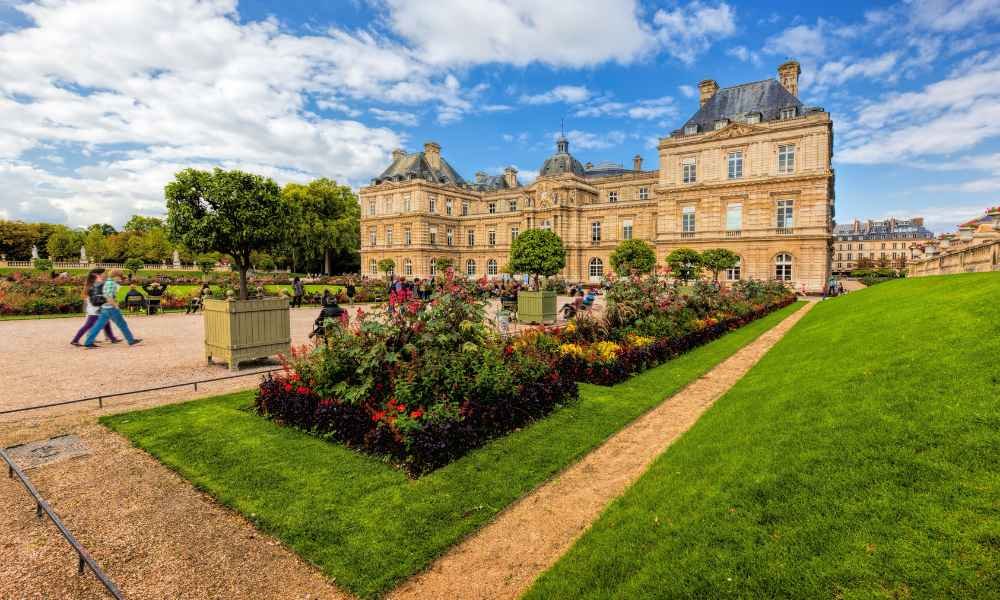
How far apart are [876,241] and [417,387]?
129 metres

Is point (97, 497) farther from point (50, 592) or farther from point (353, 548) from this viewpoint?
point (353, 548)

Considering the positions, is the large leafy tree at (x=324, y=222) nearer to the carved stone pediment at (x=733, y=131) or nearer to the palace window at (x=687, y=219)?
the palace window at (x=687, y=219)

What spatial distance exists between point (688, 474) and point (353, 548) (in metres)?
2.99

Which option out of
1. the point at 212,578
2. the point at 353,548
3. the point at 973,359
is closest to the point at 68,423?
the point at 212,578

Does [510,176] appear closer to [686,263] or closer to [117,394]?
[686,263]

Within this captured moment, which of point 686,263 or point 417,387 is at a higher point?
point 686,263

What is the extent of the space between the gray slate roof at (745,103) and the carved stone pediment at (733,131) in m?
1.21

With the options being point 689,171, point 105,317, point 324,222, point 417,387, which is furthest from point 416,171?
point 417,387

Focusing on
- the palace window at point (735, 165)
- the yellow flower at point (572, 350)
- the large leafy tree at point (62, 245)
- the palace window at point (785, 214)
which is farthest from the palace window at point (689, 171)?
the large leafy tree at point (62, 245)

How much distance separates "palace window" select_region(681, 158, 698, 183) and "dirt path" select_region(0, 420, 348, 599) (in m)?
37.8

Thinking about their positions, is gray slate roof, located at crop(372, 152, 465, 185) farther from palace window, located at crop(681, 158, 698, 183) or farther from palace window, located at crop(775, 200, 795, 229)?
palace window, located at crop(775, 200, 795, 229)

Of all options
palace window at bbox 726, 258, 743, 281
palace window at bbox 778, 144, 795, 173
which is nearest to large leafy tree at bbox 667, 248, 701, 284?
palace window at bbox 726, 258, 743, 281

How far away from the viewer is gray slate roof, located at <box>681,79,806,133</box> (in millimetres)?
33594

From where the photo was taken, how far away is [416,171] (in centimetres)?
5294
